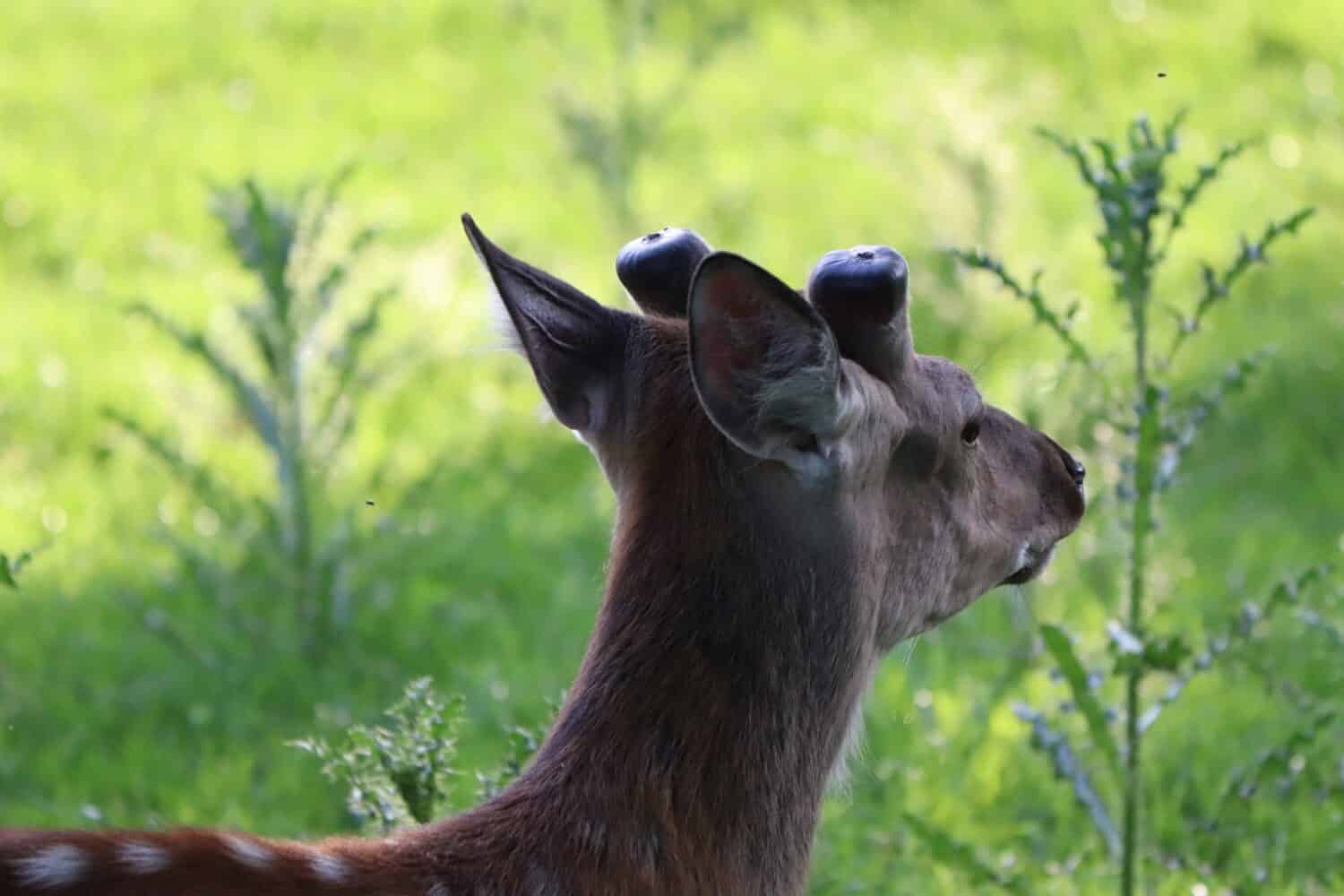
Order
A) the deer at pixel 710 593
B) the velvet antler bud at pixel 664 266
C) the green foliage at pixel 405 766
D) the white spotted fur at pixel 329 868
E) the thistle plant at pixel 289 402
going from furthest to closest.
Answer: the thistle plant at pixel 289 402 < the green foliage at pixel 405 766 < the velvet antler bud at pixel 664 266 < the deer at pixel 710 593 < the white spotted fur at pixel 329 868

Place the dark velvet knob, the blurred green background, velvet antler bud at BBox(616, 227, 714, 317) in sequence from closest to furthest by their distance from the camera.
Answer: the dark velvet knob
velvet antler bud at BBox(616, 227, 714, 317)
the blurred green background

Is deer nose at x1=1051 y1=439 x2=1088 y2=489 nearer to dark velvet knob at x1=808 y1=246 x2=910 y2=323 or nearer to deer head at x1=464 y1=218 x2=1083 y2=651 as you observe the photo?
deer head at x1=464 y1=218 x2=1083 y2=651

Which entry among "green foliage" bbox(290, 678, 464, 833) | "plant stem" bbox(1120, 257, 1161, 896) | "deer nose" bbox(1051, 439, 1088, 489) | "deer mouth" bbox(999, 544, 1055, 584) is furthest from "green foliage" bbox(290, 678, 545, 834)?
"plant stem" bbox(1120, 257, 1161, 896)

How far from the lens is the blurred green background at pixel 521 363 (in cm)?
547

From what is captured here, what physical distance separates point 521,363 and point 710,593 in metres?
4.45

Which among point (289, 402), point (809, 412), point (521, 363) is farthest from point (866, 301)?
point (521, 363)

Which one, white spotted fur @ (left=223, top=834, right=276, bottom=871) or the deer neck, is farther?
the deer neck

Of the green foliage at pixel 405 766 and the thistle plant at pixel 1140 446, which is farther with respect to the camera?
the thistle plant at pixel 1140 446

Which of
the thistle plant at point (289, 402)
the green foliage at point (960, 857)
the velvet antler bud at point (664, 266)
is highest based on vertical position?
the thistle plant at point (289, 402)

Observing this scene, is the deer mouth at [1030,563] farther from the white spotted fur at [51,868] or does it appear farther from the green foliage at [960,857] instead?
the white spotted fur at [51,868]

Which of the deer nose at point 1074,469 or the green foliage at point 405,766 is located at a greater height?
the deer nose at point 1074,469

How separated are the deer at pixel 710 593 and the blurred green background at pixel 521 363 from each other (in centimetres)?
75

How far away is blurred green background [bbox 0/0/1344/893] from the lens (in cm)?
547

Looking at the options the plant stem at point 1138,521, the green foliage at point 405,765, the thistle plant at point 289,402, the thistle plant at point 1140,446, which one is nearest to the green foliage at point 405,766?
the green foliage at point 405,765
